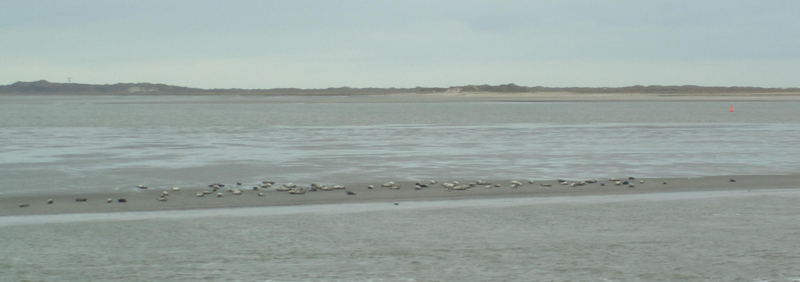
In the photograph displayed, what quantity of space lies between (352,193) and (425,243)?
5.27m

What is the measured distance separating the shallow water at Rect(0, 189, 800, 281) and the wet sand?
0.79m

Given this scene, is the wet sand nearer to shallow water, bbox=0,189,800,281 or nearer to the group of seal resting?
the group of seal resting

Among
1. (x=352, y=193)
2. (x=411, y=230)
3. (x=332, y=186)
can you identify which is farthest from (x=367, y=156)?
(x=411, y=230)

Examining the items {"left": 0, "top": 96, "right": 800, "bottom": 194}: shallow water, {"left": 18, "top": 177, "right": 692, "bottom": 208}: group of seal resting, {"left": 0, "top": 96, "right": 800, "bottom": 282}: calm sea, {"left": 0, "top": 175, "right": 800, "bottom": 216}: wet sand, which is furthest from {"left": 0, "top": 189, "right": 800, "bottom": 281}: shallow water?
{"left": 0, "top": 96, "right": 800, "bottom": 194}: shallow water

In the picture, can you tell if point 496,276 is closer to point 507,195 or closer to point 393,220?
point 393,220

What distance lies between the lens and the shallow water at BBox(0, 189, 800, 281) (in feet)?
31.4

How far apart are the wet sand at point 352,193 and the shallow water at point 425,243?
79cm

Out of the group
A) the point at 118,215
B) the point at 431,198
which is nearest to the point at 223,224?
the point at 118,215

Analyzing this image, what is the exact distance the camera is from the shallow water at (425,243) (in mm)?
9562

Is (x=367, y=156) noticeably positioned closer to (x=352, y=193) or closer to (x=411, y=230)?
(x=352, y=193)

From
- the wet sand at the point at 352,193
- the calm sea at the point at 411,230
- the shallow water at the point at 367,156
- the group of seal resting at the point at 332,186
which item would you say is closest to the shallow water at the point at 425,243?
the calm sea at the point at 411,230

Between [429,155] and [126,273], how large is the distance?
1590 centimetres

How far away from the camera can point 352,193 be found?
1644 cm

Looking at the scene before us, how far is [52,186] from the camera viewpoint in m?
17.3
